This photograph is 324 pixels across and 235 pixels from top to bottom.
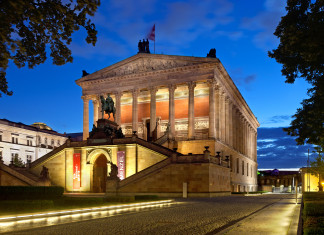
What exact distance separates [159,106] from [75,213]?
173 ft

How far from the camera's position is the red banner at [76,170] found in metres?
50.2

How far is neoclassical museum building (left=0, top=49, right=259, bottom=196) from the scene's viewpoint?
134 feet

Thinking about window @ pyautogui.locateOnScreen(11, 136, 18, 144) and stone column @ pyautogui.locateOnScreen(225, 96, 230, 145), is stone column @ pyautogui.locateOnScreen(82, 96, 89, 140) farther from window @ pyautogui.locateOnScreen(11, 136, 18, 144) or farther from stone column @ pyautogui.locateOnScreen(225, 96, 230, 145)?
stone column @ pyautogui.locateOnScreen(225, 96, 230, 145)

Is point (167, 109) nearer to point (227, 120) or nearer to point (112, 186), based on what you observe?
point (227, 120)

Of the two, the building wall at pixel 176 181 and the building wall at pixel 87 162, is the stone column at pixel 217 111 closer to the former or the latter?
the building wall at pixel 87 162

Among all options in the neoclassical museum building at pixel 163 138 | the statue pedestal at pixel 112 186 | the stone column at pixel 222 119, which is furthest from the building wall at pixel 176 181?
the stone column at pixel 222 119

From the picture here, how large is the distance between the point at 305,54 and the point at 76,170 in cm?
3853

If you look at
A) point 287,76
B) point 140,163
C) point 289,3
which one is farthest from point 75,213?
point 140,163

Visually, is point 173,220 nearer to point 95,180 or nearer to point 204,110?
point 95,180

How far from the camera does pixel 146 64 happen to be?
6506 centimetres

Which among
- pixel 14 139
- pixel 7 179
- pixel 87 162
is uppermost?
pixel 14 139

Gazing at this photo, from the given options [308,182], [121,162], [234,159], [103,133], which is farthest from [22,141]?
[308,182]

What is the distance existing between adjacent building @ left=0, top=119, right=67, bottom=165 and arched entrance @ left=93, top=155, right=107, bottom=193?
33110 millimetres

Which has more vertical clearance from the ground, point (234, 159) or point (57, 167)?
point (234, 159)
